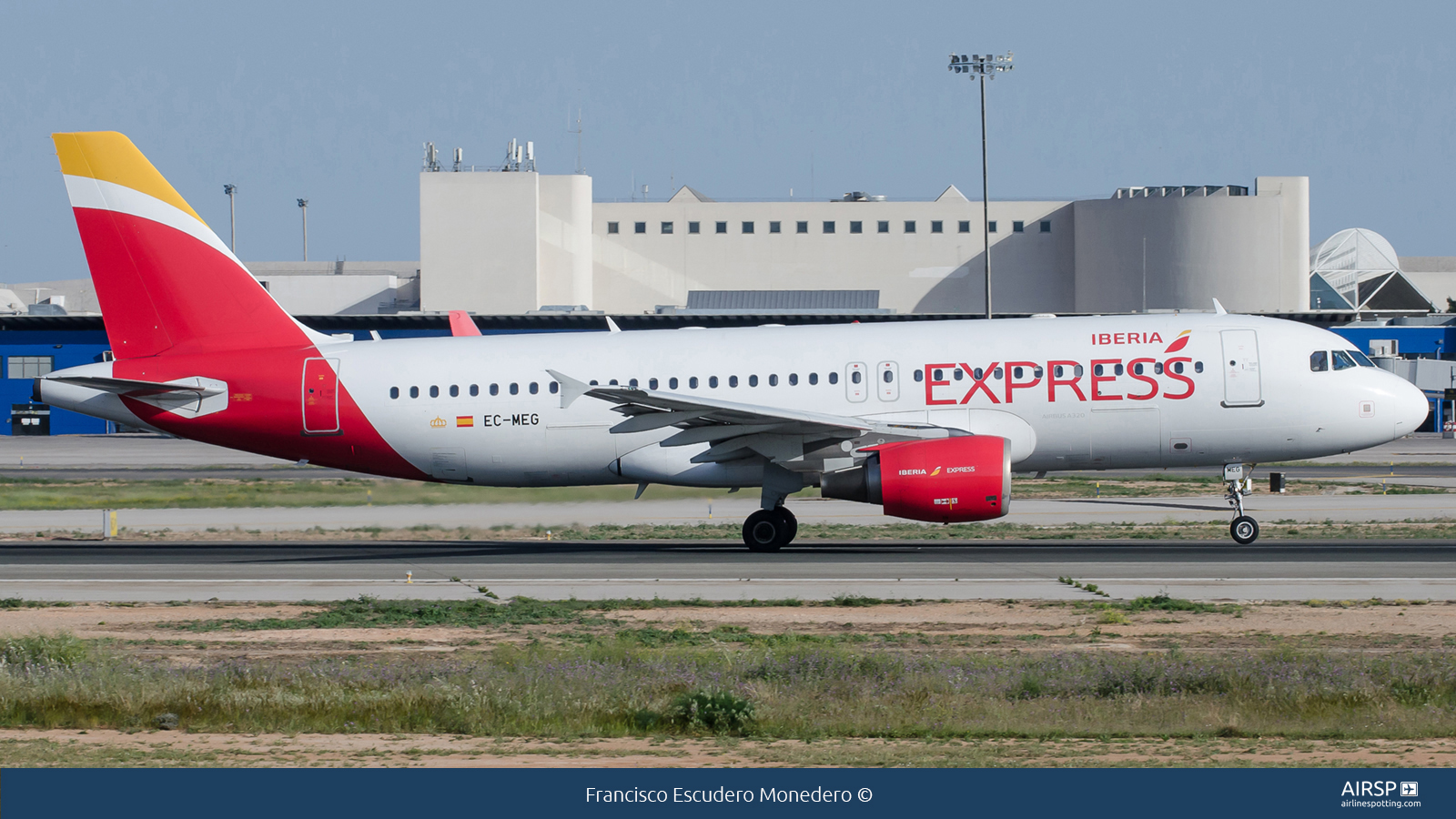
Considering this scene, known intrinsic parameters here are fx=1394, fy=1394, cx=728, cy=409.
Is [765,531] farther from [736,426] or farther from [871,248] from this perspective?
[871,248]

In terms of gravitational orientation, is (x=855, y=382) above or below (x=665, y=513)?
above

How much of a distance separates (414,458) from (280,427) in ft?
8.41

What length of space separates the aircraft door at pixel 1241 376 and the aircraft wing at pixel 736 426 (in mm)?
5173

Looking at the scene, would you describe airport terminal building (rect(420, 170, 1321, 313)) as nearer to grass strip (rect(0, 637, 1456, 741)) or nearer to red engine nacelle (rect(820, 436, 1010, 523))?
red engine nacelle (rect(820, 436, 1010, 523))

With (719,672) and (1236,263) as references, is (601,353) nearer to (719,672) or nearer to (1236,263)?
(719,672)

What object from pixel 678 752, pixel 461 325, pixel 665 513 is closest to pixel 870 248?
pixel 665 513

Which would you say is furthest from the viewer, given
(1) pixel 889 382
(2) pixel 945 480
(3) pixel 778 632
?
(1) pixel 889 382

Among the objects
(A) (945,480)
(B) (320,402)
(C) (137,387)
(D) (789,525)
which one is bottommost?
(D) (789,525)

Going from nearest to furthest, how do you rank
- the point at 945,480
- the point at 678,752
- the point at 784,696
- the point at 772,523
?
the point at 678,752 → the point at 784,696 → the point at 945,480 → the point at 772,523

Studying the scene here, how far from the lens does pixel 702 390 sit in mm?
25828

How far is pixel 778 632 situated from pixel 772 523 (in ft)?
29.0

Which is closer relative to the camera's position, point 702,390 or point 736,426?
point 736,426

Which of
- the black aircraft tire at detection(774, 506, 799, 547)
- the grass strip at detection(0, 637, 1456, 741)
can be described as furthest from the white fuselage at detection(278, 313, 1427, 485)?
the grass strip at detection(0, 637, 1456, 741)

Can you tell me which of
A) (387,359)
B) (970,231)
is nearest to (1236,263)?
(970,231)
